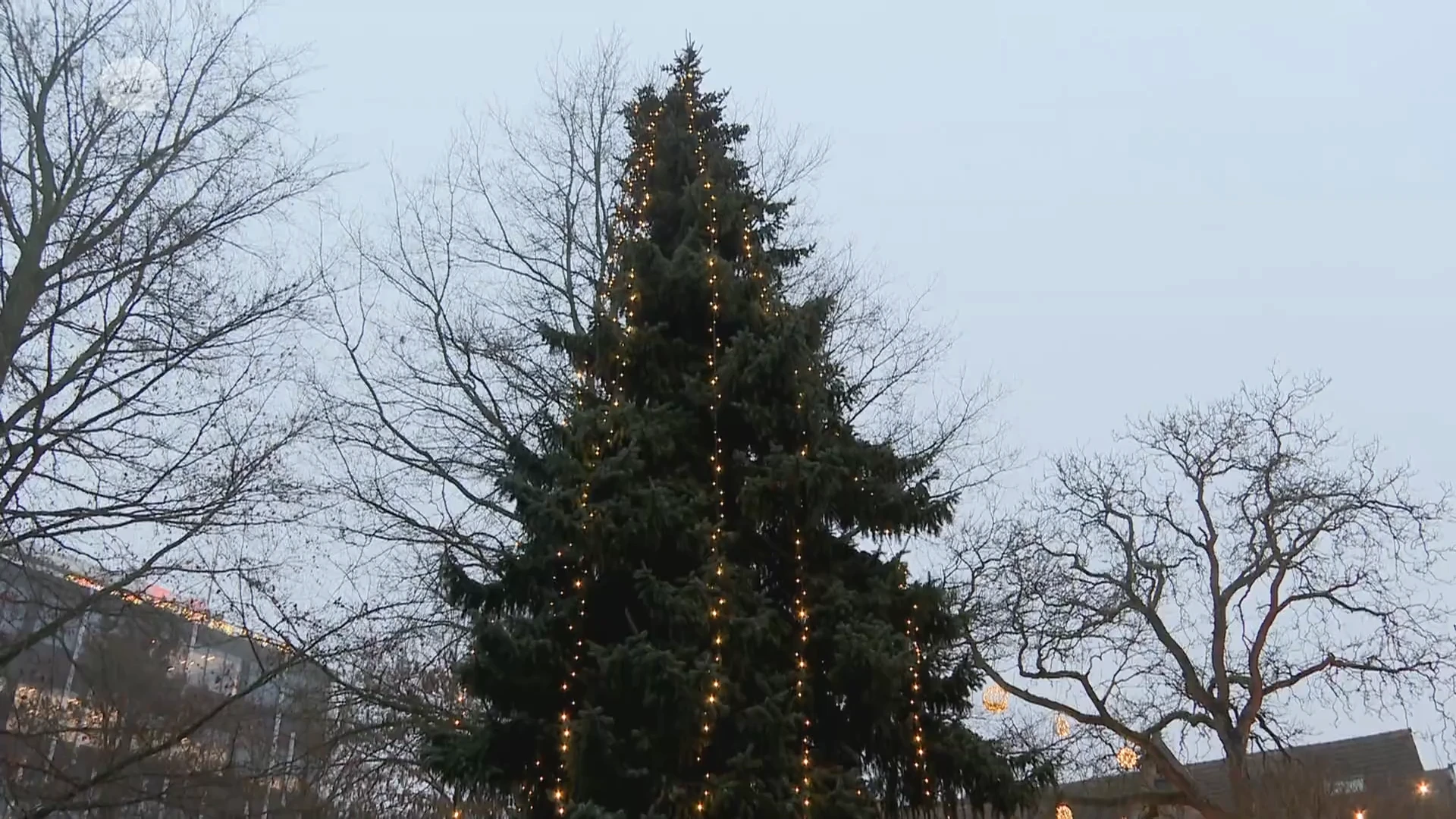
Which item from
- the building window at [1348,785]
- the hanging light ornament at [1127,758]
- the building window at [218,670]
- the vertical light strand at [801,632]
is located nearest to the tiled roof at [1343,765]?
the building window at [1348,785]

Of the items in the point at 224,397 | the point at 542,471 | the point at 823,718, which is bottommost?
the point at 823,718

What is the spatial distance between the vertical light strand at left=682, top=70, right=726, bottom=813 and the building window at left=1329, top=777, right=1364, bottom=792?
61.0ft

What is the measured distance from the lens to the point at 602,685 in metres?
6.18

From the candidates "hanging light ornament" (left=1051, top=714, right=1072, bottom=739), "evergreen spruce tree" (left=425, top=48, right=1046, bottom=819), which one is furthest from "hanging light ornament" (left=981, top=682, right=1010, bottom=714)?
"evergreen spruce tree" (left=425, top=48, right=1046, bottom=819)

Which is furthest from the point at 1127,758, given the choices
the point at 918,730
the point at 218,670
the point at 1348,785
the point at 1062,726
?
the point at 1348,785

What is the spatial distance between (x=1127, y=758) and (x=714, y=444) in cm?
1227

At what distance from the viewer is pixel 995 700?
15.4 m

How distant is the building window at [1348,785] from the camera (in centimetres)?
2258

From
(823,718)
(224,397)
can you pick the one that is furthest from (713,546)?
(224,397)

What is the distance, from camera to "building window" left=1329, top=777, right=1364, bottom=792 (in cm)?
2258

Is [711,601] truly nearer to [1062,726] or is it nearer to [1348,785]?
[1062,726]

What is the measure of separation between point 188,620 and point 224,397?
1903 mm

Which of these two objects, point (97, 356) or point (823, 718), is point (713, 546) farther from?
point (97, 356)

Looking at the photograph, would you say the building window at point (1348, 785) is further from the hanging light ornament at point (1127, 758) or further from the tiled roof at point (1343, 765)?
the hanging light ornament at point (1127, 758)
